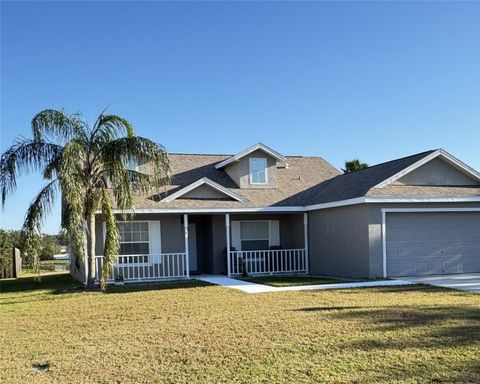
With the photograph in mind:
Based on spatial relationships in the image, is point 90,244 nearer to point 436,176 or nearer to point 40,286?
point 40,286

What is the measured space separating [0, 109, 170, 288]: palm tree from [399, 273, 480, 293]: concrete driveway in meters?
8.50

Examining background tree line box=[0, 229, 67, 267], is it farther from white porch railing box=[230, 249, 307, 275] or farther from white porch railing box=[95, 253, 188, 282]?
white porch railing box=[230, 249, 307, 275]

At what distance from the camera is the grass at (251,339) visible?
6258 millimetres

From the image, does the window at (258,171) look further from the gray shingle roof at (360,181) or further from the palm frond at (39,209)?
the palm frond at (39,209)

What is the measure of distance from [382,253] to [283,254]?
5186 millimetres

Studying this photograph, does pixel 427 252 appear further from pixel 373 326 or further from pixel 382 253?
pixel 373 326

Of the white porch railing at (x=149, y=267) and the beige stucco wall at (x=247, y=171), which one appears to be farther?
the beige stucco wall at (x=247, y=171)

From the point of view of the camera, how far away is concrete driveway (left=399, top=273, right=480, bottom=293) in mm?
13711

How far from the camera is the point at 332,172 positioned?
24.5 m

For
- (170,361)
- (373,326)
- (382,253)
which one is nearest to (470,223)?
(382,253)

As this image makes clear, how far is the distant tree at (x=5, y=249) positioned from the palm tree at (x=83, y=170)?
37.7ft

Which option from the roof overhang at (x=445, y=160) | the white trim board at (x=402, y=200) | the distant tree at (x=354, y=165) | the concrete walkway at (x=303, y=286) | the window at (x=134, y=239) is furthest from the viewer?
the distant tree at (x=354, y=165)

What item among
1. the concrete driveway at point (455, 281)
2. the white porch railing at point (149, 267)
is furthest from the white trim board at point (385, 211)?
the white porch railing at point (149, 267)

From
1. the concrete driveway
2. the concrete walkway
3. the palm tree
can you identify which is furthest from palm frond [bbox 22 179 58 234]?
the concrete driveway
